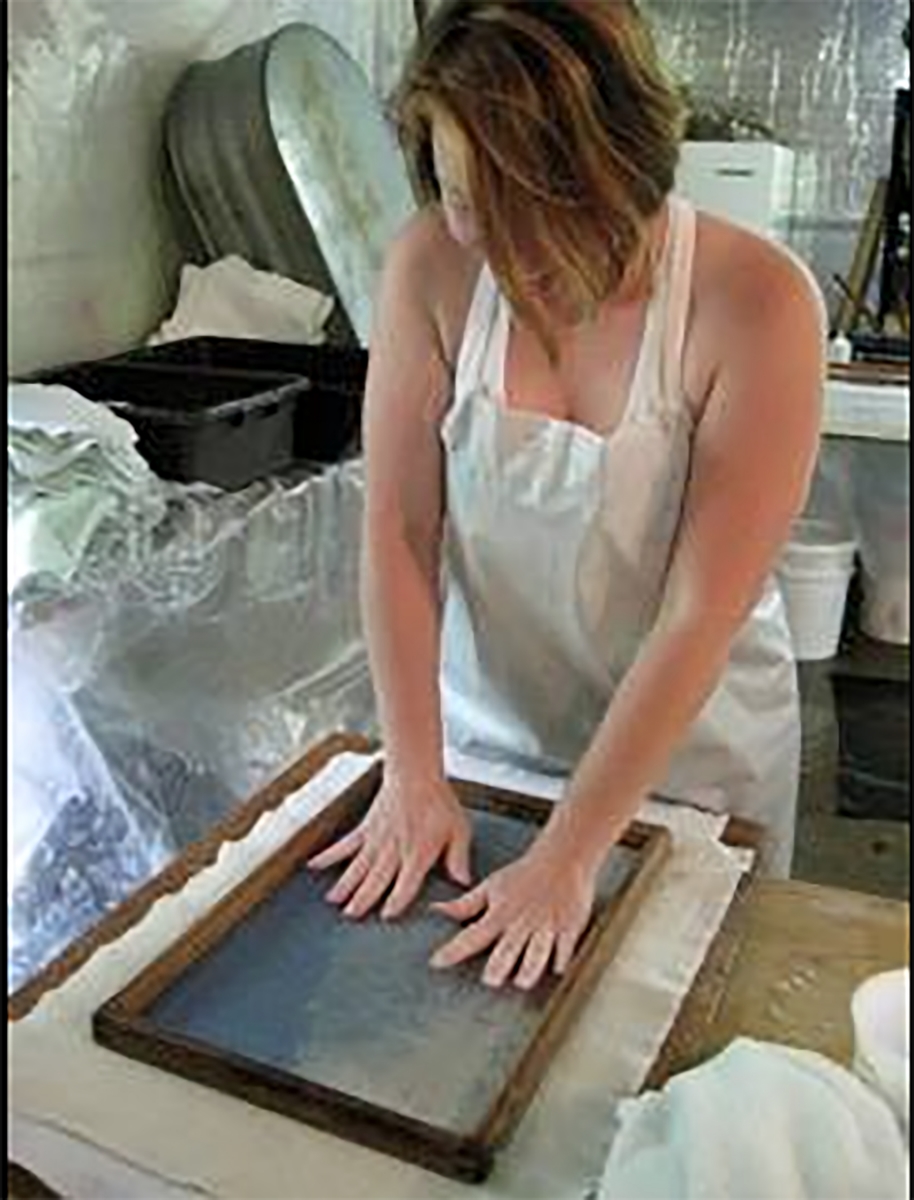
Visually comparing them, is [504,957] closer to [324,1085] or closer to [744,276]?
[324,1085]

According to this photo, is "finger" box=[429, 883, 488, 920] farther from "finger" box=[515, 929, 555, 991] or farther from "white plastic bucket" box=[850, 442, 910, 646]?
"white plastic bucket" box=[850, 442, 910, 646]

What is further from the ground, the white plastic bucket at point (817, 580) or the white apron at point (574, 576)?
the white apron at point (574, 576)

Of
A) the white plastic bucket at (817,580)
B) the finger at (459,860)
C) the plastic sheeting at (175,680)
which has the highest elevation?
the finger at (459,860)

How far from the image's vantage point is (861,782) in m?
0.81

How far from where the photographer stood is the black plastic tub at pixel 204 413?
1.20 metres

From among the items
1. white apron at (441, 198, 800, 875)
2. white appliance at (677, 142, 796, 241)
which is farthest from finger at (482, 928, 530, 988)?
white appliance at (677, 142, 796, 241)

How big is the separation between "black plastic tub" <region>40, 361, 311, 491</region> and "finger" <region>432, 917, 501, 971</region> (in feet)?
2.26

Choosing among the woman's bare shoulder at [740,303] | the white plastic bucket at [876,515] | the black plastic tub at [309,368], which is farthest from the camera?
the black plastic tub at [309,368]

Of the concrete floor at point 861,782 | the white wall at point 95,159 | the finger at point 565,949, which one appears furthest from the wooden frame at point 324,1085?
the white wall at point 95,159

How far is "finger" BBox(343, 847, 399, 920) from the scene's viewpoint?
25.0 inches

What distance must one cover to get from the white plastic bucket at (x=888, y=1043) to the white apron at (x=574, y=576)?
1.23 feet

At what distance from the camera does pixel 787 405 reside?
71 centimetres

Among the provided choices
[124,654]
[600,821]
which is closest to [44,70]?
[124,654]

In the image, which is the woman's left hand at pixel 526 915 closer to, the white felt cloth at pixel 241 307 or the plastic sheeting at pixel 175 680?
the plastic sheeting at pixel 175 680
